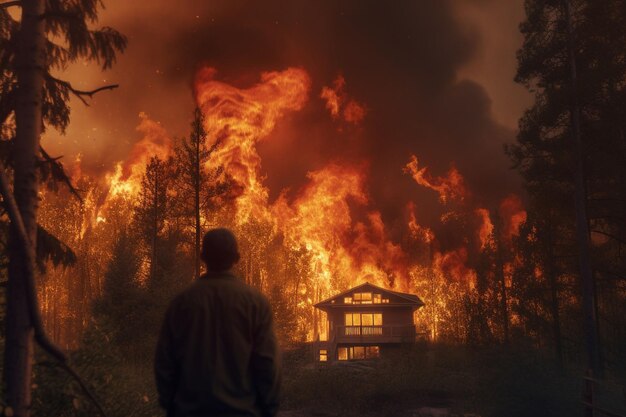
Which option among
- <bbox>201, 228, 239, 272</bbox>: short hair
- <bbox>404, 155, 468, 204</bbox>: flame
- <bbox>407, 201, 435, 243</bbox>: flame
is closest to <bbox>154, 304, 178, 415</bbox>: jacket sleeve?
<bbox>201, 228, 239, 272</bbox>: short hair

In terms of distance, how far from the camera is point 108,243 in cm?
6494

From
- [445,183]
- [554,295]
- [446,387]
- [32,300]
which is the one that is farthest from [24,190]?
[445,183]

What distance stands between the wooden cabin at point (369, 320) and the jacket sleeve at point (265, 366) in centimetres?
3733

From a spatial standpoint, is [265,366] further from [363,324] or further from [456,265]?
[456,265]

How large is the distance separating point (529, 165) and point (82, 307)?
163 feet

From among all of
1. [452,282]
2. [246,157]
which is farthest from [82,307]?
[452,282]

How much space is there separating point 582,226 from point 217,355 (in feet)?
67.8

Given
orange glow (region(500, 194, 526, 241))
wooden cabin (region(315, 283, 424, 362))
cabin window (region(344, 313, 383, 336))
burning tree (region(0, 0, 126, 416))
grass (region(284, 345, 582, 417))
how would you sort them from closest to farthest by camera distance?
burning tree (region(0, 0, 126, 416)) → grass (region(284, 345, 582, 417)) → wooden cabin (region(315, 283, 424, 362)) → cabin window (region(344, 313, 383, 336)) → orange glow (region(500, 194, 526, 241))

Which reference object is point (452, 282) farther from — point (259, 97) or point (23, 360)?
point (23, 360)

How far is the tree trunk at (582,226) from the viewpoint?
1967 centimetres

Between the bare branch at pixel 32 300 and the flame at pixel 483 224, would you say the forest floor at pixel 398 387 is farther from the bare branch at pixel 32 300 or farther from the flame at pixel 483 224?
the flame at pixel 483 224

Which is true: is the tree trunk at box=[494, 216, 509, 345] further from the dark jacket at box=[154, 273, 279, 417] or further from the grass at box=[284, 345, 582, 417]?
the dark jacket at box=[154, 273, 279, 417]

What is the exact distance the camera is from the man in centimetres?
368

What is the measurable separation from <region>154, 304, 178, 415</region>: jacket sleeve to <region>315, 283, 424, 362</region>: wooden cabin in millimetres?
37365
